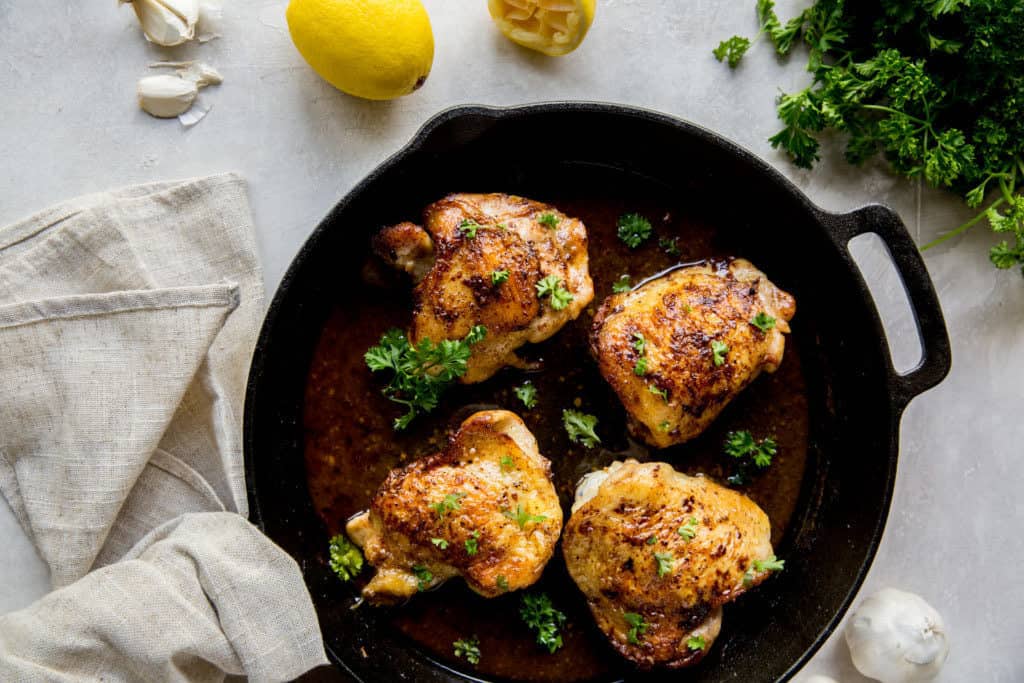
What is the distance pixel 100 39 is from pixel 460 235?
5.05 ft

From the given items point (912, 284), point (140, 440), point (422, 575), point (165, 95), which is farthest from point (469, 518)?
point (165, 95)

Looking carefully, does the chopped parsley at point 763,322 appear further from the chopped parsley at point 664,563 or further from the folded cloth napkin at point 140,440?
the folded cloth napkin at point 140,440

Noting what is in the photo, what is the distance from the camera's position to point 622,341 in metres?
2.95

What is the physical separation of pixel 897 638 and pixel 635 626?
3.38 ft

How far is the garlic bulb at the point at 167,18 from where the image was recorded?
301cm

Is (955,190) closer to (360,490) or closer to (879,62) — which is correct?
(879,62)

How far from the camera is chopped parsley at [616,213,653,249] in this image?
10.5 ft

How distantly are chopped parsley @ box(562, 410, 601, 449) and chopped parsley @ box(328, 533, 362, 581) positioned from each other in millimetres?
898

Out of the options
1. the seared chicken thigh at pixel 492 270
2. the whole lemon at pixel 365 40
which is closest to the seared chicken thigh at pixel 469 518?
the seared chicken thigh at pixel 492 270

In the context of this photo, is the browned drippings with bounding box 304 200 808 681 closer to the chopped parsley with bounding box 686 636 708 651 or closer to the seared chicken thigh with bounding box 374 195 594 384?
the seared chicken thigh with bounding box 374 195 594 384

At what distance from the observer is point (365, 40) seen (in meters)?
2.80

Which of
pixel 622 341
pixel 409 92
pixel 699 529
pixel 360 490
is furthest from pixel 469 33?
pixel 699 529

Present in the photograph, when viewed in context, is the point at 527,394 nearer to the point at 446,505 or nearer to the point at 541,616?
the point at 446,505

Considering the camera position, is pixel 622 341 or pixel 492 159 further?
pixel 492 159
